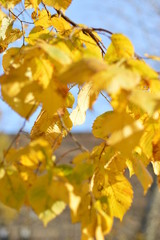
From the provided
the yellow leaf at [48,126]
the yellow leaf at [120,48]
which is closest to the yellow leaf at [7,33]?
the yellow leaf at [48,126]

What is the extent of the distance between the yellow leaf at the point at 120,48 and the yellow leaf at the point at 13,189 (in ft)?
0.81

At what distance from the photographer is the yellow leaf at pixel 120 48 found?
0.84 m

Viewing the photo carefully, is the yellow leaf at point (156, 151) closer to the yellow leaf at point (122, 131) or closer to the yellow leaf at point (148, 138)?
the yellow leaf at point (148, 138)

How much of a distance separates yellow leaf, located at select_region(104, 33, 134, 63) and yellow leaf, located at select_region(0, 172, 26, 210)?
0.81 ft

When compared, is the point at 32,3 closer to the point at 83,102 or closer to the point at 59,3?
the point at 59,3

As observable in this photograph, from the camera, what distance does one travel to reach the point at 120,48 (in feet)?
2.79

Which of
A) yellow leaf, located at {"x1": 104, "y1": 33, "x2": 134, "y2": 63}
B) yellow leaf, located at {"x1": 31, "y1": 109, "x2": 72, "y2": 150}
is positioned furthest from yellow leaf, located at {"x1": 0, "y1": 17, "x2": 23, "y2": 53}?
yellow leaf, located at {"x1": 104, "y1": 33, "x2": 134, "y2": 63}

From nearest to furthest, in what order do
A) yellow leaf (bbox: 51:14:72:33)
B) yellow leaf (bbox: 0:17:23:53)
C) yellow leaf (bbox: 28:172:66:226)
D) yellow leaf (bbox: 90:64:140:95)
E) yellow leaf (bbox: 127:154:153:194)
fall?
yellow leaf (bbox: 90:64:140:95) → yellow leaf (bbox: 28:172:66:226) → yellow leaf (bbox: 127:154:153:194) → yellow leaf (bbox: 51:14:72:33) → yellow leaf (bbox: 0:17:23:53)

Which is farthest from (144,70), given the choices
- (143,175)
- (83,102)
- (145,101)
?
(83,102)

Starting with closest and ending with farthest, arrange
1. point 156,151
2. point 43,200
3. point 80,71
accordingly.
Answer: point 80,71 < point 43,200 < point 156,151

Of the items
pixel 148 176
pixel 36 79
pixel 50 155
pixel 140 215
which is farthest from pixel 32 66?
pixel 140 215

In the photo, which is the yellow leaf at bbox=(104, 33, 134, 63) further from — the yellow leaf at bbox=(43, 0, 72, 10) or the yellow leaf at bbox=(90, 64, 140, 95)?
the yellow leaf at bbox=(43, 0, 72, 10)

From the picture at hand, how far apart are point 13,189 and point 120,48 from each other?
0.97ft

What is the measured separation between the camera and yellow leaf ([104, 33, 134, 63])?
838 mm
